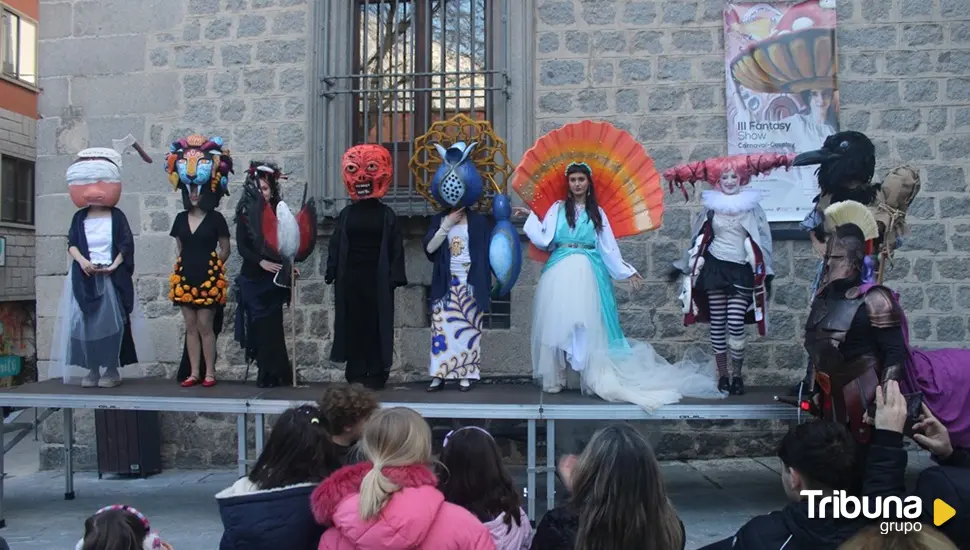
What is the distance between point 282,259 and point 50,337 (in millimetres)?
2691

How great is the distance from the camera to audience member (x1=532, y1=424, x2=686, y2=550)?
93.6 inches

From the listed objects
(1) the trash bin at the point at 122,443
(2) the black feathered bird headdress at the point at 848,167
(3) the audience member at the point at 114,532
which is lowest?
(1) the trash bin at the point at 122,443

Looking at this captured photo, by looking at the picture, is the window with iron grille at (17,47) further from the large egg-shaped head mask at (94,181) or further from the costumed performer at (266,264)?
the costumed performer at (266,264)

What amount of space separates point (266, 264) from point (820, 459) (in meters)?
4.03

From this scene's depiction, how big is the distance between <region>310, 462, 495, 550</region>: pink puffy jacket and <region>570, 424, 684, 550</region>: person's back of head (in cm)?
39

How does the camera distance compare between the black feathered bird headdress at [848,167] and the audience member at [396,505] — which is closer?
the audience member at [396,505]

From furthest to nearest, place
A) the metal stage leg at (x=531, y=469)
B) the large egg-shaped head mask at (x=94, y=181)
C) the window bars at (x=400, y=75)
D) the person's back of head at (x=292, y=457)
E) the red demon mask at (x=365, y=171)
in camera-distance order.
A: 1. the window bars at (x=400, y=75)
2. the large egg-shaped head mask at (x=94, y=181)
3. the red demon mask at (x=365, y=171)
4. the metal stage leg at (x=531, y=469)
5. the person's back of head at (x=292, y=457)

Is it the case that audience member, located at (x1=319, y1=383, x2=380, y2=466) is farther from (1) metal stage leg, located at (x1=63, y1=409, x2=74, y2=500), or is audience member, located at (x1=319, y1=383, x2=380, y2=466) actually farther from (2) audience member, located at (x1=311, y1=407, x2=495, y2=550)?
(1) metal stage leg, located at (x1=63, y1=409, x2=74, y2=500)

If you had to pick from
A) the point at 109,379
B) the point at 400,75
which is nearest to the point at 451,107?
the point at 400,75

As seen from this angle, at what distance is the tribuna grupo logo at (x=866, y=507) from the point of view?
256 cm

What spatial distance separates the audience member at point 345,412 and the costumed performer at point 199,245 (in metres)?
2.49

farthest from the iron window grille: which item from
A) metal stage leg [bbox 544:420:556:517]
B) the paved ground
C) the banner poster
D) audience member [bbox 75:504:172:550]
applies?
audience member [bbox 75:504:172:550]

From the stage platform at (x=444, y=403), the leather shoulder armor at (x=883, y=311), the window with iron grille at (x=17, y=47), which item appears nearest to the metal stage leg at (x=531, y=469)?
the stage platform at (x=444, y=403)

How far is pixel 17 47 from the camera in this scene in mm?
12742
